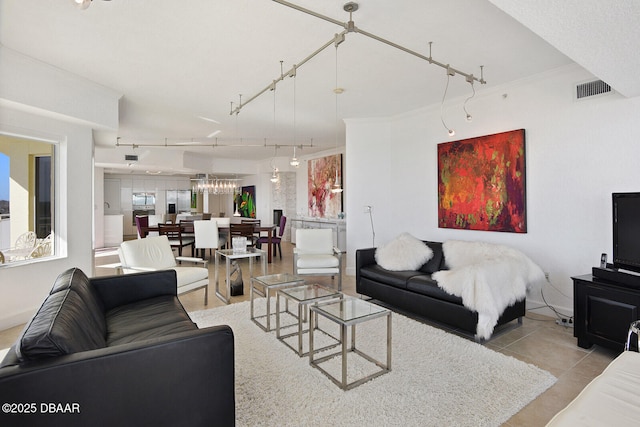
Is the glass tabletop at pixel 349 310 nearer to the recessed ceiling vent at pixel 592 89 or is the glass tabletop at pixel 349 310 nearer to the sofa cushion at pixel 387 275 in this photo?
the sofa cushion at pixel 387 275

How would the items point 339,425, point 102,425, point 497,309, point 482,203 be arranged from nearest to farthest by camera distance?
point 102,425
point 339,425
point 497,309
point 482,203

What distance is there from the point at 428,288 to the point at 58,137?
473cm

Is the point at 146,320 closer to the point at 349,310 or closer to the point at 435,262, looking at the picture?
the point at 349,310

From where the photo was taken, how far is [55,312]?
1.67m

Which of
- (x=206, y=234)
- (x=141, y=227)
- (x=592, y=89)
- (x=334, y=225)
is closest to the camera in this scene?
(x=592, y=89)

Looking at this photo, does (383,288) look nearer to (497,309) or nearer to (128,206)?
(497,309)

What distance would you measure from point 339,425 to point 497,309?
1931mm

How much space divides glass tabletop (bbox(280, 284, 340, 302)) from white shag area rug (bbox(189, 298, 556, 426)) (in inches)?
16.3

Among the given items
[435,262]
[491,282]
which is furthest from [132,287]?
[435,262]

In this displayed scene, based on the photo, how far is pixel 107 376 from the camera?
1.42 m

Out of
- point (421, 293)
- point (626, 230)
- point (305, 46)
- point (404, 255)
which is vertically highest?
point (305, 46)

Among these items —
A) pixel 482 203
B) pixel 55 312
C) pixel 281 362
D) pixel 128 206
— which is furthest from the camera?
pixel 128 206

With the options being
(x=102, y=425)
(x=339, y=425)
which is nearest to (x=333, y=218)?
(x=339, y=425)

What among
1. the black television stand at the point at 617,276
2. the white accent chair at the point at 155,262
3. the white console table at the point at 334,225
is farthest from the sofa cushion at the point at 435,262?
the white console table at the point at 334,225
